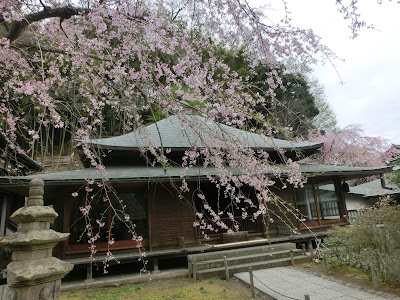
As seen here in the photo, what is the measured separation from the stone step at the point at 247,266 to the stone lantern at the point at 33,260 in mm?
5681

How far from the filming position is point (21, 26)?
3.83 metres

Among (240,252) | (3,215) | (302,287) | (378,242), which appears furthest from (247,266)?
(3,215)

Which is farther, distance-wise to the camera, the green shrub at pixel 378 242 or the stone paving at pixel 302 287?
the green shrub at pixel 378 242

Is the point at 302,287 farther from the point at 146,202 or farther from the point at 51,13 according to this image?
the point at 51,13

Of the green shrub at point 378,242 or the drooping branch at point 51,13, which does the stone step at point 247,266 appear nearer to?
the green shrub at point 378,242

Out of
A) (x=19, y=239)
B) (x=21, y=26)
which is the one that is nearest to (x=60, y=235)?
(x=19, y=239)

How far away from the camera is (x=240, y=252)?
331 inches

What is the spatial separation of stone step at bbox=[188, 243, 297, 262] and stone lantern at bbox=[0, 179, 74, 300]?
19.4ft

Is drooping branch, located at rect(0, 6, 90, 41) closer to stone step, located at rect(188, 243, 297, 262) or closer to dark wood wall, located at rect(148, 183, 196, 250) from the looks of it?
dark wood wall, located at rect(148, 183, 196, 250)

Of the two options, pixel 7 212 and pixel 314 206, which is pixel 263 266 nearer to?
pixel 314 206

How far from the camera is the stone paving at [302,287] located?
211 inches

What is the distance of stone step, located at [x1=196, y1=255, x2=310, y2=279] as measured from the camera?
7426mm

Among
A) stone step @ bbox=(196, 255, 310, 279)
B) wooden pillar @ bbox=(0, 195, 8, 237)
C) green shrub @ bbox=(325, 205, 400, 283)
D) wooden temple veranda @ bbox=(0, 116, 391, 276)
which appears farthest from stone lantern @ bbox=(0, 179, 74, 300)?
wooden pillar @ bbox=(0, 195, 8, 237)

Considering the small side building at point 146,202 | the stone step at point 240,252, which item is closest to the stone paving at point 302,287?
the stone step at point 240,252
